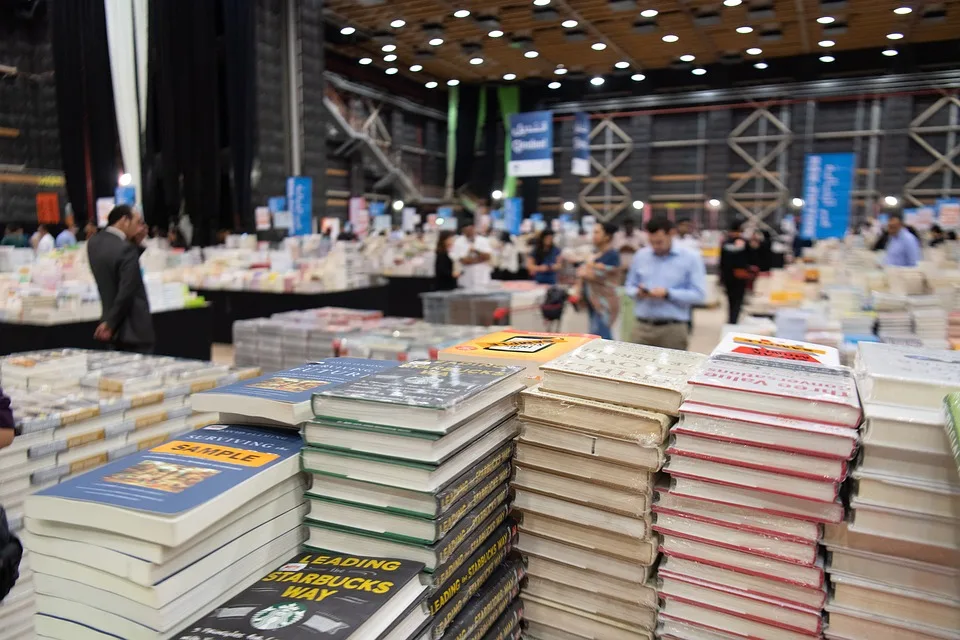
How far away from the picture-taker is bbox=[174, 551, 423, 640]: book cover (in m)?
0.97

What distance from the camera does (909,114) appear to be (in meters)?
17.0

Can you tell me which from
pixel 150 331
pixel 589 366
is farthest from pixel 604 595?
pixel 150 331

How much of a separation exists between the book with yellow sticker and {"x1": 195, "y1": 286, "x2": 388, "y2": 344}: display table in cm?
611

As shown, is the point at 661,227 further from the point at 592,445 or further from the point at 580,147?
the point at 580,147

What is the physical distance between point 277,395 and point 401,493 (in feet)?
1.17

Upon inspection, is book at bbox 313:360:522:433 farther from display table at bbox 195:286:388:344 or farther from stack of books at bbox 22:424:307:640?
display table at bbox 195:286:388:344

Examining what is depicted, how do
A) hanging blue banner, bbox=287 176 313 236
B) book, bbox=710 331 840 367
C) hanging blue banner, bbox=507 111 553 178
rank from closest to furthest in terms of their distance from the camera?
1. book, bbox=710 331 840 367
2. hanging blue banner, bbox=287 176 313 236
3. hanging blue banner, bbox=507 111 553 178

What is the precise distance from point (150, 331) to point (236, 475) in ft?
12.9

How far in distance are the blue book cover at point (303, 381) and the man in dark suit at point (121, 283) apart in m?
3.20

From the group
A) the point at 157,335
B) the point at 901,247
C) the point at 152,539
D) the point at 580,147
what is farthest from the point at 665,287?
the point at 580,147

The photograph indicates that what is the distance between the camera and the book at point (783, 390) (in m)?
1.21

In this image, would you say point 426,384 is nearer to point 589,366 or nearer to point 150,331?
point 589,366

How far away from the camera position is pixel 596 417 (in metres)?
1.38

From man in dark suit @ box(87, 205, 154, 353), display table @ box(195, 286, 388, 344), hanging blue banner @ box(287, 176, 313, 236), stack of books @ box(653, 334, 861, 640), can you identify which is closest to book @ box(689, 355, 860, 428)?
stack of books @ box(653, 334, 861, 640)
